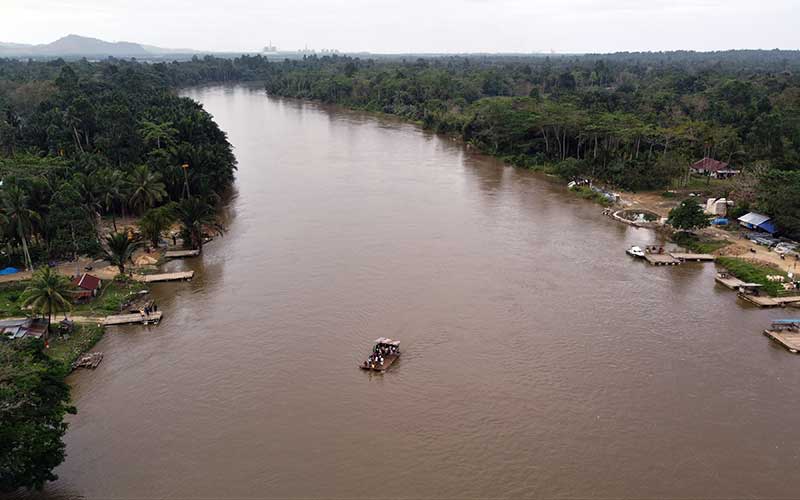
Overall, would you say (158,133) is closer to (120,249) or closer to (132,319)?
(120,249)

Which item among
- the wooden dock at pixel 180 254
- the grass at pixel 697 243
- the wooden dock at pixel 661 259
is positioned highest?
the grass at pixel 697 243

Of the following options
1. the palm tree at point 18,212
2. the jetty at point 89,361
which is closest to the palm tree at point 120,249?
the palm tree at point 18,212

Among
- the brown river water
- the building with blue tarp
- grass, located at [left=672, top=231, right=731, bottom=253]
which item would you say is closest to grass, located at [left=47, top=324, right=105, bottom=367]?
the brown river water

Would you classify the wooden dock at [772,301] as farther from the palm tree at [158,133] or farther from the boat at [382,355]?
the palm tree at [158,133]

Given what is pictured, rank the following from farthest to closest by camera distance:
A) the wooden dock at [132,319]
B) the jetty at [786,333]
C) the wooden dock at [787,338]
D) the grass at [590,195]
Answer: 1. the grass at [590,195]
2. the wooden dock at [132,319]
3. the jetty at [786,333]
4. the wooden dock at [787,338]

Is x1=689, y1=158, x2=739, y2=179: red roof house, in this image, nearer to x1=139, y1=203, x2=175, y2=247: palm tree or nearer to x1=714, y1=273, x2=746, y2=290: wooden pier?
x1=714, y1=273, x2=746, y2=290: wooden pier

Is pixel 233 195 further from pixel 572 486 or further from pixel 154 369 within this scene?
pixel 572 486

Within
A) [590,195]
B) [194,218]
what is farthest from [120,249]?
[590,195]
